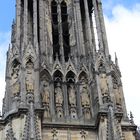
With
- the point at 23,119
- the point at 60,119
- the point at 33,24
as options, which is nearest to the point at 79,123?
the point at 60,119

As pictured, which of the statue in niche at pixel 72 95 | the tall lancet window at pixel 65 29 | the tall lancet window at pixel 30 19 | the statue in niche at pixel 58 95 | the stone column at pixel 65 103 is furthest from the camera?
the tall lancet window at pixel 65 29

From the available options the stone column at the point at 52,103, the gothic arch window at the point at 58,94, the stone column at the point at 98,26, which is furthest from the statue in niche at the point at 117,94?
the stone column at the point at 52,103

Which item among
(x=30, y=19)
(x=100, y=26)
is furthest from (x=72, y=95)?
(x=30, y=19)

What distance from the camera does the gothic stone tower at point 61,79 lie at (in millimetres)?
26297

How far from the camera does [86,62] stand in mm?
30438

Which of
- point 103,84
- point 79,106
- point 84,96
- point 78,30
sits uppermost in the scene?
point 78,30

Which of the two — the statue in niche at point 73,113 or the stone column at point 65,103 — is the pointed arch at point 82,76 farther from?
the statue in niche at point 73,113

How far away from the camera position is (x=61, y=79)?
29.3m

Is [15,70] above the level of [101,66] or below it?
below

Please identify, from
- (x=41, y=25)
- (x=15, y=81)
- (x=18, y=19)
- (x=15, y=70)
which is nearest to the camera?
(x=15, y=81)

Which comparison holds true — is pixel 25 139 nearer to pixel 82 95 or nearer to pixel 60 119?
pixel 60 119

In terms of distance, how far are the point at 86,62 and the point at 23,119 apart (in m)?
6.13

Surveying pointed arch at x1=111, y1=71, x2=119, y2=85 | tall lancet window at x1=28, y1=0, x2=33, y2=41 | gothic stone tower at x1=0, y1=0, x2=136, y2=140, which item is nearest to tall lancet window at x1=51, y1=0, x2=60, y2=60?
gothic stone tower at x1=0, y1=0, x2=136, y2=140

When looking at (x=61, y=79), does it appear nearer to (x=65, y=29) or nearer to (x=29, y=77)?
(x=29, y=77)
